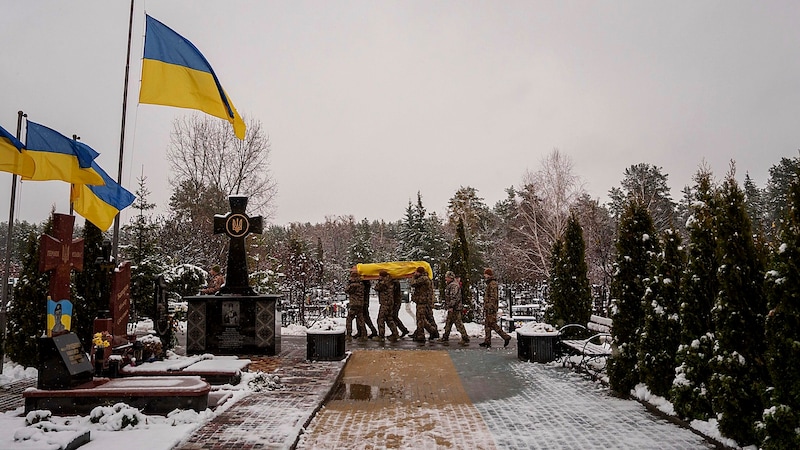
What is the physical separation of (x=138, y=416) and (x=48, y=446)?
124 centimetres

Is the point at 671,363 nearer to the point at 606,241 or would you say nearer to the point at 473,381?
the point at 473,381

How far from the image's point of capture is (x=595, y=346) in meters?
11.0

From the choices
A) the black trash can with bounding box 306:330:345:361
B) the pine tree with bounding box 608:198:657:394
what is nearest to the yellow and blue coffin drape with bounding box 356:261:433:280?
the black trash can with bounding box 306:330:345:361

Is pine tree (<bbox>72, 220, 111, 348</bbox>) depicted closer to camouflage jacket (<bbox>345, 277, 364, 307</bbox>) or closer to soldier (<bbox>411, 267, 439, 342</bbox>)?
camouflage jacket (<bbox>345, 277, 364, 307</bbox>)

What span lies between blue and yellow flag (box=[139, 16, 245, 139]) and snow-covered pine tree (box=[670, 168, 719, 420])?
7354 mm

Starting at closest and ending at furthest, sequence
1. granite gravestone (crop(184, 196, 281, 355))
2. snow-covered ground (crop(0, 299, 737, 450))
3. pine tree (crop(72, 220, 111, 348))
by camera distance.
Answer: snow-covered ground (crop(0, 299, 737, 450)) → pine tree (crop(72, 220, 111, 348)) → granite gravestone (crop(184, 196, 281, 355))

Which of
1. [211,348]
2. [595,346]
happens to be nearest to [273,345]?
[211,348]

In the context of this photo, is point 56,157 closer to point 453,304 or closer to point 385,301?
point 385,301

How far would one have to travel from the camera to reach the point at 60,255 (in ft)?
25.3

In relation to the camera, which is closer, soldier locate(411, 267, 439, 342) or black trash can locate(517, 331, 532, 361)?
black trash can locate(517, 331, 532, 361)

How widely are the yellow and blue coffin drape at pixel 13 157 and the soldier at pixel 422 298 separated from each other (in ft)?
30.4

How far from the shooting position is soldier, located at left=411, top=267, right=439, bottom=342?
47.6ft

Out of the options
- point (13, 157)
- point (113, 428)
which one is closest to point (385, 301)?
point (113, 428)

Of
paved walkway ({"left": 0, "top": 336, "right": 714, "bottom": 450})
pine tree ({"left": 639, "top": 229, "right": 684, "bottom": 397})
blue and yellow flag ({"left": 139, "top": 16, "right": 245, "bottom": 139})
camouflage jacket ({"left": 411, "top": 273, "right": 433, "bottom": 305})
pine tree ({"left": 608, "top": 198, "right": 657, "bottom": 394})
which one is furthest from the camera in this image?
camouflage jacket ({"left": 411, "top": 273, "right": 433, "bottom": 305})
